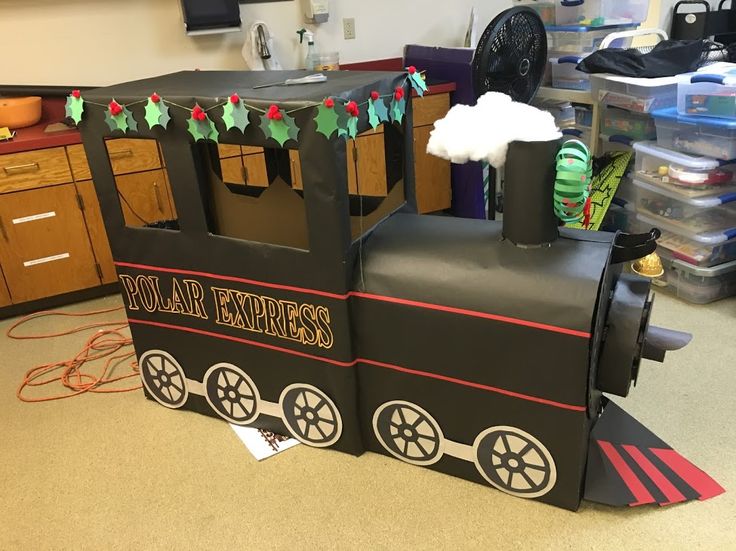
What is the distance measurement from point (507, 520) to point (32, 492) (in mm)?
1329

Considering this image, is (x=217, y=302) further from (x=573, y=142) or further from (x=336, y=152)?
(x=573, y=142)

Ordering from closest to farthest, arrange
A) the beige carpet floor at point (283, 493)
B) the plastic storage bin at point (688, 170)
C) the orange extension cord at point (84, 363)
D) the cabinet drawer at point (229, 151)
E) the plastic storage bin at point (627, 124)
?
the beige carpet floor at point (283, 493) → the orange extension cord at point (84, 363) → the plastic storage bin at point (688, 170) → the plastic storage bin at point (627, 124) → the cabinet drawer at point (229, 151)

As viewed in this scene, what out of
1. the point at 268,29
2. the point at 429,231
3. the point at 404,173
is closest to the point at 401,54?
the point at 268,29

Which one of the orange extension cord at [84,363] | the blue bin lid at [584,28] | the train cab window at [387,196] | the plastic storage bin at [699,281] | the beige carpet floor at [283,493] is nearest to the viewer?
the beige carpet floor at [283,493]

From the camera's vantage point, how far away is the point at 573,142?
1.46 m

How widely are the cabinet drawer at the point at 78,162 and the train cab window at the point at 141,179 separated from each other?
0.12 meters

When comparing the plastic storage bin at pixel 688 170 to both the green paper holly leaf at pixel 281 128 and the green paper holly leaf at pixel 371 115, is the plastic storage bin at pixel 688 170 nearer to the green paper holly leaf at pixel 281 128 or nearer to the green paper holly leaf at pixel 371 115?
the green paper holly leaf at pixel 371 115

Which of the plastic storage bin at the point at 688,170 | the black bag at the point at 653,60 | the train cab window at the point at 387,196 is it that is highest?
the black bag at the point at 653,60

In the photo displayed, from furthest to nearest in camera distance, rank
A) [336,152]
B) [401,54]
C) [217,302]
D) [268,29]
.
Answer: [401,54], [268,29], [217,302], [336,152]

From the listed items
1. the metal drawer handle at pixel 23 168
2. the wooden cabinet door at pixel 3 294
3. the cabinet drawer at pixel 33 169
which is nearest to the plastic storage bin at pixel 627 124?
the cabinet drawer at pixel 33 169

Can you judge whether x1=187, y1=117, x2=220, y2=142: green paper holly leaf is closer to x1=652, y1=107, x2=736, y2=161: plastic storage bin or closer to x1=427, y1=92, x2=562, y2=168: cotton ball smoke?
x1=427, y1=92, x2=562, y2=168: cotton ball smoke

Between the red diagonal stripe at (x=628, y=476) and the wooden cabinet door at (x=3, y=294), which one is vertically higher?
the wooden cabinet door at (x=3, y=294)

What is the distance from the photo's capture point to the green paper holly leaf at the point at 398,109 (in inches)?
65.5

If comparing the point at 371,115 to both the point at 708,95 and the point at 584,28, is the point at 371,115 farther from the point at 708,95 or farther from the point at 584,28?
the point at 584,28
